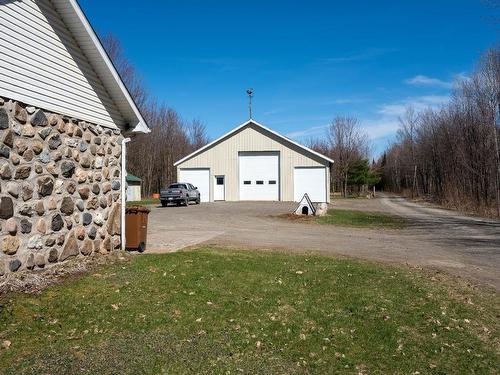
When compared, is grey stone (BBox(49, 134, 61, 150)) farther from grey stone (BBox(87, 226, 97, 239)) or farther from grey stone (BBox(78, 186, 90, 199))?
grey stone (BBox(87, 226, 97, 239))

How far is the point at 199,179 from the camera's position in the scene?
39.8m

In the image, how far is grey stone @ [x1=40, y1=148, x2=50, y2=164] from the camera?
7.39 meters

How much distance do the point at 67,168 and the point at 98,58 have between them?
2.43 metres

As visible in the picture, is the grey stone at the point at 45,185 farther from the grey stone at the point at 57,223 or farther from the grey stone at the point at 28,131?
the grey stone at the point at 28,131

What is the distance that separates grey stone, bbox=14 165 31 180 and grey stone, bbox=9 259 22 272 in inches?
49.7

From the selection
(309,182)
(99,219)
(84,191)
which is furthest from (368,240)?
(309,182)

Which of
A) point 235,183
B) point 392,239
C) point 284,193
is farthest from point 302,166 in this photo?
point 392,239

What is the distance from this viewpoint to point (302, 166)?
37719mm

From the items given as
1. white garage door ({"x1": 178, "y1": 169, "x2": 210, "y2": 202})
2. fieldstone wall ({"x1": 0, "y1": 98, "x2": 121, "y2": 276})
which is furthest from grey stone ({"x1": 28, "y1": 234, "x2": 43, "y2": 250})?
white garage door ({"x1": 178, "y1": 169, "x2": 210, "y2": 202})

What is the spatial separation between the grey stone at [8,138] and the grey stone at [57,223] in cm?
156

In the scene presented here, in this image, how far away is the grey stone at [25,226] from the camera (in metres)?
6.82

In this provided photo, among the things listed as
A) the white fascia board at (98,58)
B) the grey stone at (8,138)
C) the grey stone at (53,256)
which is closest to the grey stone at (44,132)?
the grey stone at (8,138)

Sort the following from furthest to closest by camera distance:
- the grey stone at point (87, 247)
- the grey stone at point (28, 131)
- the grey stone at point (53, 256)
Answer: the grey stone at point (87, 247), the grey stone at point (53, 256), the grey stone at point (28, 131)

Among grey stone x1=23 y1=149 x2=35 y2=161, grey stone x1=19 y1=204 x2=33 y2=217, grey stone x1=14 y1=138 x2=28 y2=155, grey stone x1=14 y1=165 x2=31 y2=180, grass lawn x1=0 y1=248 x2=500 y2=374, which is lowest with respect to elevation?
grass lawn x1=0 y1=248 x2=500 y2=374
